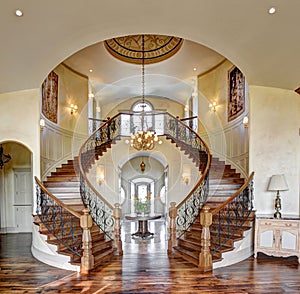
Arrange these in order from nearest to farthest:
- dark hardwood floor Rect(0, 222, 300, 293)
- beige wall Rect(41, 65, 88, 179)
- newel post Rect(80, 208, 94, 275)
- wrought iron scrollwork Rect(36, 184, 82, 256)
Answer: dark hardwood floor Rect(0, 222, 300, 293) < newel post Rect(80, 208, 94, 275) < wrought iron scrollwork Rect(36, 184, 82, 256) < beige wall Rect(41, 65, 88, 179)

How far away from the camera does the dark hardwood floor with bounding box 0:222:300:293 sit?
3.79 m

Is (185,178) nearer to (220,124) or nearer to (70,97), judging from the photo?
(220,124)

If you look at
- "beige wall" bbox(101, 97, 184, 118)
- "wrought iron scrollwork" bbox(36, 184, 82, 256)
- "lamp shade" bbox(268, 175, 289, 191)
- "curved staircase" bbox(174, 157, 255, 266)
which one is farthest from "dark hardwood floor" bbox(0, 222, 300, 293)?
"beige wall" bbox(101, 97, 184, 118)

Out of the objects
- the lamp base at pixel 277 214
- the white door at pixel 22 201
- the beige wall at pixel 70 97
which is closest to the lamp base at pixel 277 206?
the lamp base at pixel 277 214

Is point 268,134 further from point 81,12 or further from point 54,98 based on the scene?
point 54,98

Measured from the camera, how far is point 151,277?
4223 mm

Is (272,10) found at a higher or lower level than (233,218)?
higher

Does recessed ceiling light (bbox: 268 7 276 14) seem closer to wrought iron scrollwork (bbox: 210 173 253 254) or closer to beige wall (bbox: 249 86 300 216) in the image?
beige wall (bbox: 249 86 300 216)

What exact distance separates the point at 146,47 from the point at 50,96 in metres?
3.33

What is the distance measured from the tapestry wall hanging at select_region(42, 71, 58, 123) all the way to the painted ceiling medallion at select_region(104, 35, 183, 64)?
1879 millimetres

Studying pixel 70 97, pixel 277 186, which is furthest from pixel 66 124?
pixel 277 186

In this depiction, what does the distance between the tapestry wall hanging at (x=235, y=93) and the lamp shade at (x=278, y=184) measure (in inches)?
93.4

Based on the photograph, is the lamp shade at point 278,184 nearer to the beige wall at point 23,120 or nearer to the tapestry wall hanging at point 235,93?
the tapestry wall hanging at point 235,93

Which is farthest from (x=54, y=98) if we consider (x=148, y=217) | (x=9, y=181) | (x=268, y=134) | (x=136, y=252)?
(x=268, y=134)
